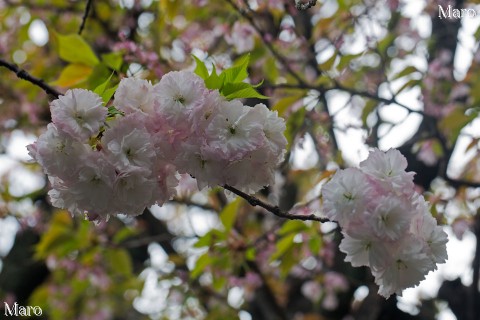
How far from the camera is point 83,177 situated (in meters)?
0.83

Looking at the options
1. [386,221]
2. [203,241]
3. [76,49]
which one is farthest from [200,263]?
[386,221]

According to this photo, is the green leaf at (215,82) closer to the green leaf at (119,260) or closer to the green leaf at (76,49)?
the green leaf at (76,49)

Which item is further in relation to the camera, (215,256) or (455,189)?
(455,189)

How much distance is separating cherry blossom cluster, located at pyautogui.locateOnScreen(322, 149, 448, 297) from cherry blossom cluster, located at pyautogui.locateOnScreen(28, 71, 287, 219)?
0.45 ft

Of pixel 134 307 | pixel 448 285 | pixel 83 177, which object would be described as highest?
pixel 83 177

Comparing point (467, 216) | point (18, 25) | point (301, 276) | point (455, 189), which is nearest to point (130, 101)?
point (455, 189)

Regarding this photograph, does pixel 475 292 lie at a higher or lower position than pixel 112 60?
lower

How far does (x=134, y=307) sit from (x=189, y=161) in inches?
140

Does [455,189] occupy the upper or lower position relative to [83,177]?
lower

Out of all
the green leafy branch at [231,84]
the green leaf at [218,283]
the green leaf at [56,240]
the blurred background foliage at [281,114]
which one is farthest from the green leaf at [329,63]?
the green leaf at [56,240]

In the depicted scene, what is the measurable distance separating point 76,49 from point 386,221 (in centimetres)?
112

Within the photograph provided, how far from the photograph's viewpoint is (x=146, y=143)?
84 centimetres

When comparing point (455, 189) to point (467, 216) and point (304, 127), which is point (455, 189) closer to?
point (467, 216)

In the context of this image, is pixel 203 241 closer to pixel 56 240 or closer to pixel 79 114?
pixel 56 240
